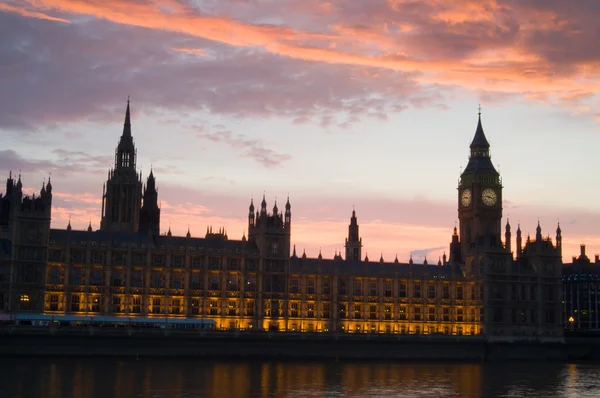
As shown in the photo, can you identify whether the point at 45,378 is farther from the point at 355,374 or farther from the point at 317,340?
the point at 317,340

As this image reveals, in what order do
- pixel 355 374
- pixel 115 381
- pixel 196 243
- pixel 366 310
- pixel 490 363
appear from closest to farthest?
pixel 115 381 → pixel 355 374 → pixel 490 363 → pixel 196 243 → pixel 366 310

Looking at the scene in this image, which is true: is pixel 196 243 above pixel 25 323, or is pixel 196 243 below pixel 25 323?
above

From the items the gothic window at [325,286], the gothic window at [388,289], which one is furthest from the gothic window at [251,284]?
the gothic window at [388,289]

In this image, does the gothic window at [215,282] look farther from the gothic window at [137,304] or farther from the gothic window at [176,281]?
the gothic window at [137,304]

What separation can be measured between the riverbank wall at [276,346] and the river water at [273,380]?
535cm

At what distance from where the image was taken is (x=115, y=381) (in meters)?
106

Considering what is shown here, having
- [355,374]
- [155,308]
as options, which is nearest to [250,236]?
[155,308]

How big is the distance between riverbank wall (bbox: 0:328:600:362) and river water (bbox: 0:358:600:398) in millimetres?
5352

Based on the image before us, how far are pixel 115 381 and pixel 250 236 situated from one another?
8641 centimetres

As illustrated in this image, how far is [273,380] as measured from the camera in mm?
115375

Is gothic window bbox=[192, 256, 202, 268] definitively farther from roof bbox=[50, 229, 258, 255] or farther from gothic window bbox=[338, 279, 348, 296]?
gothic window bbox=[338, 279, 348, 296]

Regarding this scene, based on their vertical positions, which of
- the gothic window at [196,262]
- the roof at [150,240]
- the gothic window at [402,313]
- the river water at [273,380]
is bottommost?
the river water at [273,380]

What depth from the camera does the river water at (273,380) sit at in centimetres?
9856

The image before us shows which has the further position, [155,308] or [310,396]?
[155,308]
